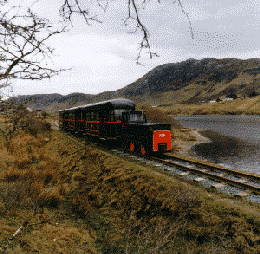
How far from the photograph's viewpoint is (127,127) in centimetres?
1361

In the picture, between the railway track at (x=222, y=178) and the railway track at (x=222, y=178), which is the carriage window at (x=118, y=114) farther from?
the railway track at (x=222, y=178)

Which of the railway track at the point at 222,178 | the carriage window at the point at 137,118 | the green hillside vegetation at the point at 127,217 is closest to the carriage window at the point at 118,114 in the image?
the carriage window at the point at 137,118

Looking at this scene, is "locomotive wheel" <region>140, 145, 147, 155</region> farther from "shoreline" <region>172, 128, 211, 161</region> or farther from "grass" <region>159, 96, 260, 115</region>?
"grass" <region>159, 96, 260, 115</region>

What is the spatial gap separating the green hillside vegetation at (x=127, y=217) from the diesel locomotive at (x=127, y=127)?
232 centimetres

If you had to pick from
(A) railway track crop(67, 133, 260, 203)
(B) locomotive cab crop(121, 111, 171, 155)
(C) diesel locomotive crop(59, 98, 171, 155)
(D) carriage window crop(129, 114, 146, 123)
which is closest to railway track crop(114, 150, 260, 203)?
(A) railway track crop(67, 133, 260, 203)

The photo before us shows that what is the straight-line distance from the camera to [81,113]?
21125mm

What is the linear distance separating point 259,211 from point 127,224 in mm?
3672

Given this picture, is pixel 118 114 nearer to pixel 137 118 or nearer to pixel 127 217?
pixel 137 118

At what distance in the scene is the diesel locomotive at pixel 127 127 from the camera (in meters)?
11.8

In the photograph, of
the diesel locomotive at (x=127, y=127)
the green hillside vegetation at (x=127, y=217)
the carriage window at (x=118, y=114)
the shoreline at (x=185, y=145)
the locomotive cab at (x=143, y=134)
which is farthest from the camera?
the shoreline at (x=185, y=145)

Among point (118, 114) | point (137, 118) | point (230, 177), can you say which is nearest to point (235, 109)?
point (137, 118)

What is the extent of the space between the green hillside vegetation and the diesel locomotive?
232 centimetres

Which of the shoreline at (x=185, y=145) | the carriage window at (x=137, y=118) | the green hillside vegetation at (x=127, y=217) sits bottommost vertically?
the shoreline at (x=185, y=145)

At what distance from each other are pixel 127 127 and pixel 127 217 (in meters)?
7.74
